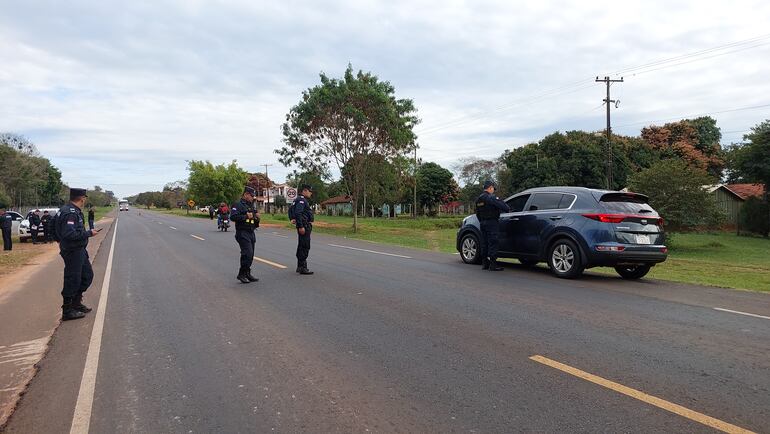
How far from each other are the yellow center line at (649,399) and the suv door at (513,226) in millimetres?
6125

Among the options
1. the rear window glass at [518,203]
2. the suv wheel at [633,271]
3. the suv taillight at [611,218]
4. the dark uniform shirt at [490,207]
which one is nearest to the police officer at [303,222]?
the dark uniform shirt at [490,207]

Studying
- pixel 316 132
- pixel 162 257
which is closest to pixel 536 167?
pixel 316 132

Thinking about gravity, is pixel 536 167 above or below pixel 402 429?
above

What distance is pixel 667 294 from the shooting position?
311 inches

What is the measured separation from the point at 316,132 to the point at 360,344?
2493 centimetres

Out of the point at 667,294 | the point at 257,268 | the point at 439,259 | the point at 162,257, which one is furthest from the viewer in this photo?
the point at 162,257

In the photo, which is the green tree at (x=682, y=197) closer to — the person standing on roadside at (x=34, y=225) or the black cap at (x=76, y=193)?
the black cap at (x=76, y=193)

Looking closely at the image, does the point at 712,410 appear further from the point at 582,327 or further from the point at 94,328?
the point at 94,328

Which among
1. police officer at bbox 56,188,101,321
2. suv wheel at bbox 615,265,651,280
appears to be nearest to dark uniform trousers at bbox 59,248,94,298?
police officer at bbox 56,188,101,321

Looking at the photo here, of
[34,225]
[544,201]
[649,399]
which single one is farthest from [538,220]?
[34,225]

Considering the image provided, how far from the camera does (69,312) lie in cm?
679

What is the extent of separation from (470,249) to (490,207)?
5.67 ft

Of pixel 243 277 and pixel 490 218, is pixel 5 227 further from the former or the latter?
pixel 490 218

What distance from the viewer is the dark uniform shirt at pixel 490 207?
33.8ft
